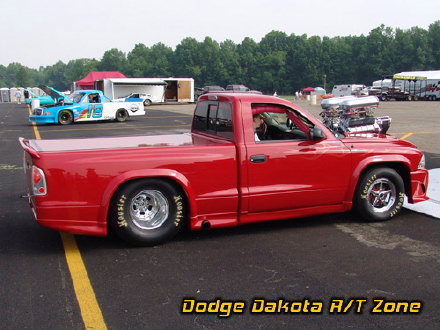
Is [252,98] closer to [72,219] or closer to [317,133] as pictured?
[317,133]

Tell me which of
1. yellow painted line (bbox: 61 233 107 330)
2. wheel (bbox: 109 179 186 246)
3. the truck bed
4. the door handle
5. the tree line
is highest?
the tree line

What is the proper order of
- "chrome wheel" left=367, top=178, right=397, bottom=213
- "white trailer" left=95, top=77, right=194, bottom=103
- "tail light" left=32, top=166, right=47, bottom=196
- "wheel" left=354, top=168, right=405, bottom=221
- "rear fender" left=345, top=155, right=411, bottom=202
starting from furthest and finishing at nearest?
"white trailer" left=95, top=77, right=194, bottom=103 → "chrome wheel" left=367, top=178, right=397, bottom=213 → "wheel" left=354, top=168, right=405, bottom=221 → "rear fender" left=345, top=155, right=411, bottom=202 → "tail light" left=32, top=166, right=47, bottom=196

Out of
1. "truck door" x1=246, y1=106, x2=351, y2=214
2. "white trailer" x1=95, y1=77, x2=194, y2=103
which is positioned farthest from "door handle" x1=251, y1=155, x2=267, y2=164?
"white trailer" x1=95, y1=77, x2=194, y2=103

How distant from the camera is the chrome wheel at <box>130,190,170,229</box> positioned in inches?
191

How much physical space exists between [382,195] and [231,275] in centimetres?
263

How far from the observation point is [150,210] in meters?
4.95

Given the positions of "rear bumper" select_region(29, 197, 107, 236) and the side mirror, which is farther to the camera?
the side mirror

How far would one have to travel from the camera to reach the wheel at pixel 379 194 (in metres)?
5.66

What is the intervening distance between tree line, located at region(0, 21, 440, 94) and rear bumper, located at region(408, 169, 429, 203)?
112215 mm

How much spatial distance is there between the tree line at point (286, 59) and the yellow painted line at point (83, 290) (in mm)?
114814

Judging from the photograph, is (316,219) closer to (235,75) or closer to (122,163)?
(122,163)

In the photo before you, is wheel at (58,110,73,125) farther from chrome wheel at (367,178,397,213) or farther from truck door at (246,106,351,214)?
chrome wheel at (367,178,397,213)

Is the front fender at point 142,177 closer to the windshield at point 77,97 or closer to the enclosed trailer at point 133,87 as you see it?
the windshield at point 77,97

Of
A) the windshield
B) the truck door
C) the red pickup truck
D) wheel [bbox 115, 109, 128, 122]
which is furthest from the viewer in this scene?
wheel [bbox 115, 109, 128, 122]
